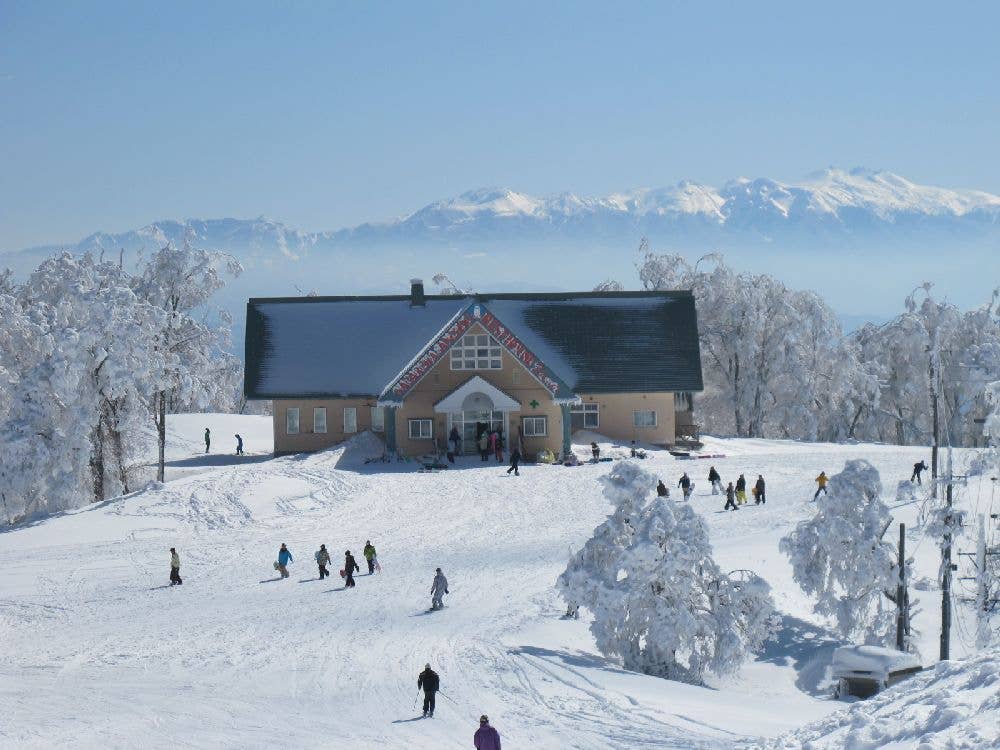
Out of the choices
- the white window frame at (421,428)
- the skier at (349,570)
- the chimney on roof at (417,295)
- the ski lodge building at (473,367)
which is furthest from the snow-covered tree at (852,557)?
the chimney on roof at (417,295)

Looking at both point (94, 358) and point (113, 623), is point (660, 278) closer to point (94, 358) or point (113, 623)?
point (94, 358)

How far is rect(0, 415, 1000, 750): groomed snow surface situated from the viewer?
21.4 metres

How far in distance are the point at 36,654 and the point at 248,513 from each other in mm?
12984

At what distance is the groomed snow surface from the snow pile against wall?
5 cm

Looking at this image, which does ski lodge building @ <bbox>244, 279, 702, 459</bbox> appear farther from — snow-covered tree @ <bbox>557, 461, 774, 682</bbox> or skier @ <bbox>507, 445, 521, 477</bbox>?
snow-covered tree @ <bbox>557, 461, 774, 682</bbox>

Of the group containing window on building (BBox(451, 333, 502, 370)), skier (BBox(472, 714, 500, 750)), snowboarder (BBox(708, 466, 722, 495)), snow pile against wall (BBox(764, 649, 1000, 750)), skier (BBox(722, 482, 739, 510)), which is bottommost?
skier (BBox(472, 714, 500, 750))

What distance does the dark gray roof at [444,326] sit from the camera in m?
53.5

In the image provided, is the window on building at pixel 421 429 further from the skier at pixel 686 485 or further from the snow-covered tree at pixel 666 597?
the snow-covered tree at pixel 666 597

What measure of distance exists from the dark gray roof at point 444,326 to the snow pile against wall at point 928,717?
3643cm

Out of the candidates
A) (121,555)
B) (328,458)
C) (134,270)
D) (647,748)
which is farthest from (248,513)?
(134,270)

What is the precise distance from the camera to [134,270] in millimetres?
65312

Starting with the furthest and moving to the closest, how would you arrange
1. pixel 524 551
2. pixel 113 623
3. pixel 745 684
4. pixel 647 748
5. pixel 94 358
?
pixel 94 358 < pixel 524 551 < pixel 113 623 < pixel 745 684 < pixel 647 748

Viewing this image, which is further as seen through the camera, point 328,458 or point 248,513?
point 328,458

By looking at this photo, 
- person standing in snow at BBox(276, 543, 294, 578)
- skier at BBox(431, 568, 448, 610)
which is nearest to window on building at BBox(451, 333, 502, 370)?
person standing in snow at BBox(276, 543, 294, 578)
